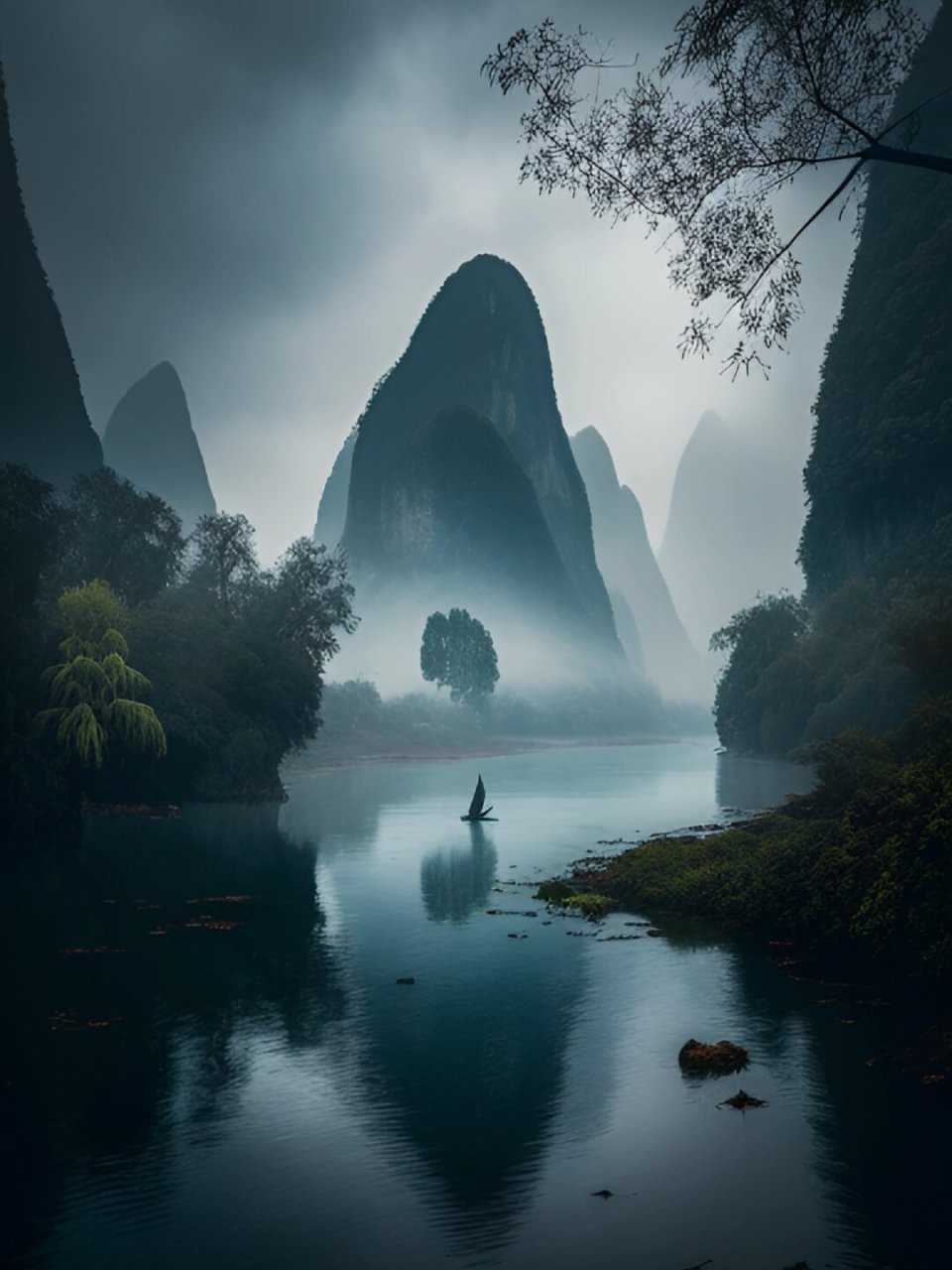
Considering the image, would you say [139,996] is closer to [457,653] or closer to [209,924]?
[209,924]

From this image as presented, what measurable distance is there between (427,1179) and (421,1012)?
6959 mm

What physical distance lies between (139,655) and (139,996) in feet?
116

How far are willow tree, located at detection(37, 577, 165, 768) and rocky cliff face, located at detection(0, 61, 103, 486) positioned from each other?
111 m

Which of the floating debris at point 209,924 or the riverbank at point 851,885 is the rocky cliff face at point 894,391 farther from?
the floating debris at point 209,924

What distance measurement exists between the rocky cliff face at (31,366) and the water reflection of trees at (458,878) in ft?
403

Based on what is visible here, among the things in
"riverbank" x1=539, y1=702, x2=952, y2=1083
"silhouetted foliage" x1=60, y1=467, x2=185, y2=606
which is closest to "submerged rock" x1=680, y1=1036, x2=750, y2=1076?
"riverbank" x1=539, y1=702, x2=952, y2=1083

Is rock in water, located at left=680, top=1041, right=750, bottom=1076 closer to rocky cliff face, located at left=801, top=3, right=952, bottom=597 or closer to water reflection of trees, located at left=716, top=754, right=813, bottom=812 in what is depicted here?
water reflection of trees, located at left=716, top=754, right=813, bottom=812

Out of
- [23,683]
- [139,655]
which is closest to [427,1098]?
[23,683]

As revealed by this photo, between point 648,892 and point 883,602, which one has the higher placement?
point 883,602

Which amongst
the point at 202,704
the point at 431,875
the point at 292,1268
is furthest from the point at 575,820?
the point at 292,1268

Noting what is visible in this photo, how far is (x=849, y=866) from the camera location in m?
20.3

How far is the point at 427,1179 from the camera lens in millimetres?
11703

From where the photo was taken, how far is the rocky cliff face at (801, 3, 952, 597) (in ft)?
271

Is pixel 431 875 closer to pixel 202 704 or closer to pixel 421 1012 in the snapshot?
pixel 421 1012
